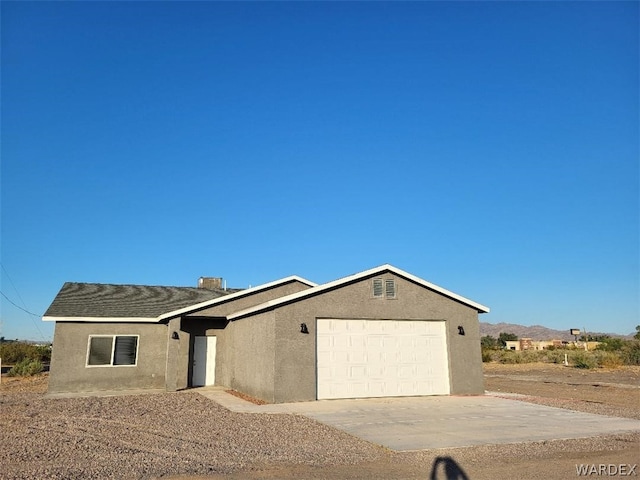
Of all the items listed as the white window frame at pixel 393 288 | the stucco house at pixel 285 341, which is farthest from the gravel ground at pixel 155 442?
the white window frame at pixel 393 288

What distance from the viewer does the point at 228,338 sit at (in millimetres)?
20375

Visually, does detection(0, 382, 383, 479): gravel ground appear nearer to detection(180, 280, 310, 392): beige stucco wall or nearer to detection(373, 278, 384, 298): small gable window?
detection(180, 280, 310, 392): beige stucco wall

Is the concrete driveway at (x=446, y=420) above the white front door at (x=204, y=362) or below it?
below

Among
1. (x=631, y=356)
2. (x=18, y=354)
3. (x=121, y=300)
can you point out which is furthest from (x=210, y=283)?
(x=631, y=356)

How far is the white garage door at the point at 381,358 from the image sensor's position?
1561cm

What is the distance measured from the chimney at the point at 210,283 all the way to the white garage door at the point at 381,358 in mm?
12165

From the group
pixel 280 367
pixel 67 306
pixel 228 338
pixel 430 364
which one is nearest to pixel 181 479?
pixel 280 367

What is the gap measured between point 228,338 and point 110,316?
4.79 m

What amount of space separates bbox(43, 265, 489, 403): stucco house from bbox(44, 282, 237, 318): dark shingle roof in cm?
8

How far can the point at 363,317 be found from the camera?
16.3 metres

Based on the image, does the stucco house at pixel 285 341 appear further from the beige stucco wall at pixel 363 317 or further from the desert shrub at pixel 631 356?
the desert shrub at pixel 631 356

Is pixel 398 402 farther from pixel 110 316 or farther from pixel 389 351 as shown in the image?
pixel 110 316

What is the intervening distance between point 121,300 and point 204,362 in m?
4.61

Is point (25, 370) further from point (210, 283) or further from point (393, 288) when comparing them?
point (393, 288)
